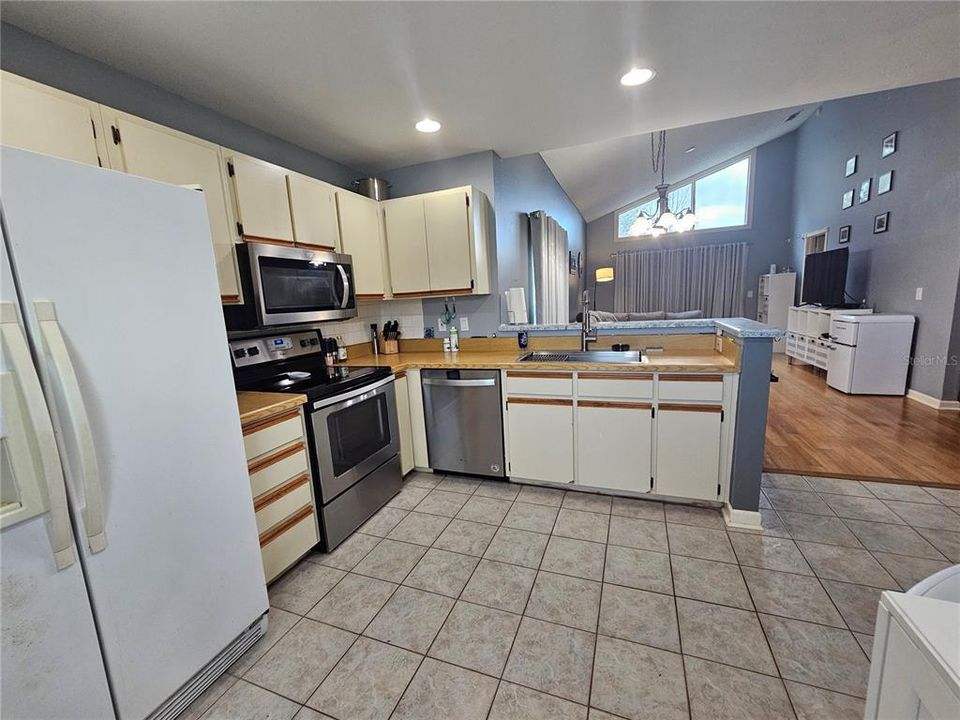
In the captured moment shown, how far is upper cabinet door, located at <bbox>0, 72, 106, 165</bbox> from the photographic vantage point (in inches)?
49.6

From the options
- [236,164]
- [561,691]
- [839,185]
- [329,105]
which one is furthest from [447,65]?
[839,185]

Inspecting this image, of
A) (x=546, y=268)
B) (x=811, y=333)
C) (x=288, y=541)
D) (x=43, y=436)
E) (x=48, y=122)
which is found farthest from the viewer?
(x=811, y=333)

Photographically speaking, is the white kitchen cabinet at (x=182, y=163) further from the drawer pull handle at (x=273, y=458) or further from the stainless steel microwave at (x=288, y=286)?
the drawer pull handle at (x=273, y=458)

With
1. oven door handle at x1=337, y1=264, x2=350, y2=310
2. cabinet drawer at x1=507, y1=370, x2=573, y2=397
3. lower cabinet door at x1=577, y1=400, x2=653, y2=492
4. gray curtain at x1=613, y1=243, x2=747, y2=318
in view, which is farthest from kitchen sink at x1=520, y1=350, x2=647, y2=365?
gray curtain at x1=613, y1=243, x2=747, y2=318

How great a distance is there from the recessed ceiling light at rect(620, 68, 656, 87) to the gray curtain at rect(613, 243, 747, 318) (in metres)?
7.34

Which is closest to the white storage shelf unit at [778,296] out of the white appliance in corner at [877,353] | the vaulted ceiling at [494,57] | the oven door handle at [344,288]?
the white appliance in corner at [877,353]

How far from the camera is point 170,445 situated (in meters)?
1.20

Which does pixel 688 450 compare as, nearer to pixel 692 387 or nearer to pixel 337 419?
pixel 692 387

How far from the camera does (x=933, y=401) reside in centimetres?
378

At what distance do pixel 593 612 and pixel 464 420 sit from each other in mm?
1378

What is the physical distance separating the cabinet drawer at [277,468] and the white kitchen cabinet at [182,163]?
736 millimetres

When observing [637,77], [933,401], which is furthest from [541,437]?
[933,401]

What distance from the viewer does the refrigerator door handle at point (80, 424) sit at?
3.07 feet

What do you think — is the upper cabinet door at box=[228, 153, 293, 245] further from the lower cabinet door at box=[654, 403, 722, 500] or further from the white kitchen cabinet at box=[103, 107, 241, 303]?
the lower cabinet door at box=[654, 403, 722, 500]
